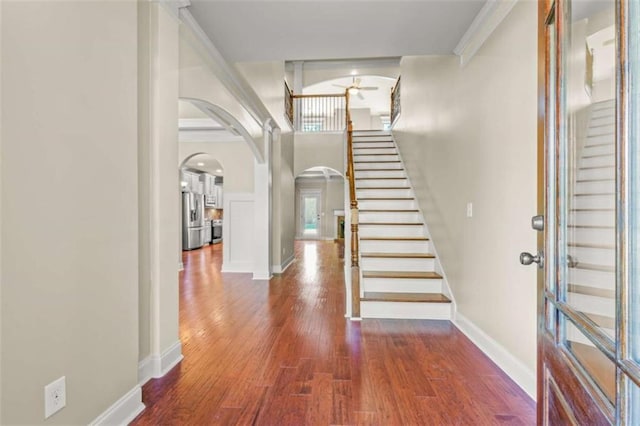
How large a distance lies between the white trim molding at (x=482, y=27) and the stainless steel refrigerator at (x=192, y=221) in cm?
847

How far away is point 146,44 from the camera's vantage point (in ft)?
6.82

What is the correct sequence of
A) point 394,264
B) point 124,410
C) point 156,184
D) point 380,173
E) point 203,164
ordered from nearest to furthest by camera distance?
point 124,410 → point 156,184 → point 394,264 → point 380,173 → point 203,164

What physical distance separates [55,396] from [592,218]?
2001mm

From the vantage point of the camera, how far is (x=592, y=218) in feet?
3.00

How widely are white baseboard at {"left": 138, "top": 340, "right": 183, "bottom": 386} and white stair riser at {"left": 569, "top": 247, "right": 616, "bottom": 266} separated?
2.32 metres

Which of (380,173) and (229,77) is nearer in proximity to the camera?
(229,77)

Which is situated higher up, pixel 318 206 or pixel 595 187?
pixel 318 206

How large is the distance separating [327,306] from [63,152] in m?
3.03

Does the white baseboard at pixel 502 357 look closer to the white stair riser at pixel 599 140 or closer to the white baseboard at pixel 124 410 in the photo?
the white stair riser at pixel 599 140

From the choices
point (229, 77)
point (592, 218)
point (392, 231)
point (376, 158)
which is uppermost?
point (229, 77)

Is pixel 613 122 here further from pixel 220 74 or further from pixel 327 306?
pixel 327 306

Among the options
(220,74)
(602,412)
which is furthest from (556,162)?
(220,74)

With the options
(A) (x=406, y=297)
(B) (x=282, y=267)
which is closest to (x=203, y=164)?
(B) (x=282, y=267)

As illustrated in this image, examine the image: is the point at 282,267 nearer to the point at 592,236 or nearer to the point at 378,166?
the point at 378,166
